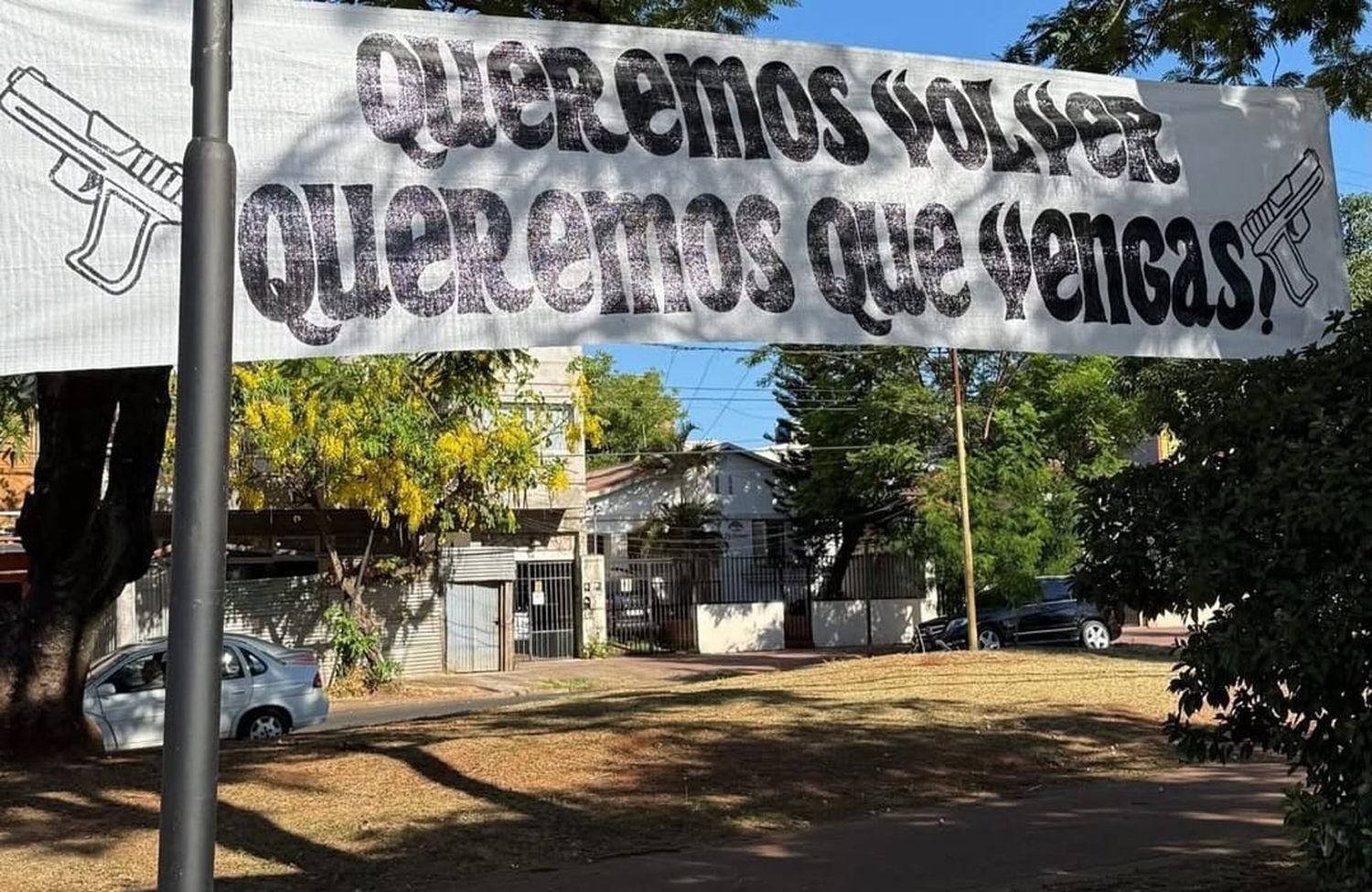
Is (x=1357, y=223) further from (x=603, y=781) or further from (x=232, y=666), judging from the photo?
(x=603, y=781)

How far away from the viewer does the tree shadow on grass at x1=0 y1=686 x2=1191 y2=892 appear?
809 cm

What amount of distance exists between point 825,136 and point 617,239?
142 centimetres

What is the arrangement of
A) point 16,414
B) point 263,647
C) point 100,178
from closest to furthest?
point 100,178 → point 263,647 → point 16,414

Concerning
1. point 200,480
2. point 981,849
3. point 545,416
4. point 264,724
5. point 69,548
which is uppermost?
point 545,416

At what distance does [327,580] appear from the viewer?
27484 mm

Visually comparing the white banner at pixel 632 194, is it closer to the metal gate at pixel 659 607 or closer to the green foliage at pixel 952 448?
the green foliage at pixel 952 448

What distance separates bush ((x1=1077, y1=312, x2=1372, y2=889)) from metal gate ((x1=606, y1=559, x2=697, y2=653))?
95.3 ft

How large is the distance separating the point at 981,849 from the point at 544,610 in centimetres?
2592

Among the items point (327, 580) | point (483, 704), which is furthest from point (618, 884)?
point (327, 580)

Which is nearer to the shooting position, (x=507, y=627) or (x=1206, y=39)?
(x=1206, y=39)

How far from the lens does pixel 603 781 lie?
9742mm

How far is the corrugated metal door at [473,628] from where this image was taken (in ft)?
96.9

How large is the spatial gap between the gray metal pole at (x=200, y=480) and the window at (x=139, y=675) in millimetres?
12423

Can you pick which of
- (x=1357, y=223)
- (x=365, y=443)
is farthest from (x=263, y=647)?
(x=1357, y=223)
